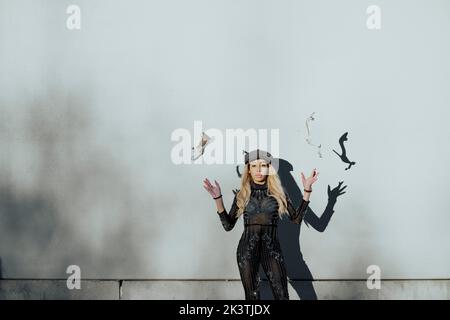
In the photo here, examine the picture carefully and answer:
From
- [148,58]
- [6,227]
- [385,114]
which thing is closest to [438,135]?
[385,114]

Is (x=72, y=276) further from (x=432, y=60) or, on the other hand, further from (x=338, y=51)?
(x=432, y=60)

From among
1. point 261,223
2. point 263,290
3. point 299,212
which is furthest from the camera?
point 263,290

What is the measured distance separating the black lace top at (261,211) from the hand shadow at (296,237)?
102cm

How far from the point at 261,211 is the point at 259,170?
17.3 inches

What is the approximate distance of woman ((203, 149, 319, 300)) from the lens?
8086mm

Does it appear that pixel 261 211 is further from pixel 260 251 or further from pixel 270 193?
pixel 260 251

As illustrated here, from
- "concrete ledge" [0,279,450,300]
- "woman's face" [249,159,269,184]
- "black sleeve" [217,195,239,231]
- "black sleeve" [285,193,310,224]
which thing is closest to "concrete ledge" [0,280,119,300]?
"concrete ledge" [0,279,450,300]

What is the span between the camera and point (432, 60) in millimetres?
9219

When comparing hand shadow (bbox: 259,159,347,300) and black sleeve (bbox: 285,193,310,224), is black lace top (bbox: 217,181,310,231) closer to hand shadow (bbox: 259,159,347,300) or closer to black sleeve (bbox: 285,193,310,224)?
black sleeve (bbox: 285,193,310,224)

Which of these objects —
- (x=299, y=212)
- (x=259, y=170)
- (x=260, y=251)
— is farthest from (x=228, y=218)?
(x=299, y=212)

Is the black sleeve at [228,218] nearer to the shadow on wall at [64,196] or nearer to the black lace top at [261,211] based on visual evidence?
the black lace top at [261,211]

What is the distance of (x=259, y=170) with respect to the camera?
8273mm

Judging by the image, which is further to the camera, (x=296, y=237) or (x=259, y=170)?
(x=296, y=237)

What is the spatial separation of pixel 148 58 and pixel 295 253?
9.28 feet
